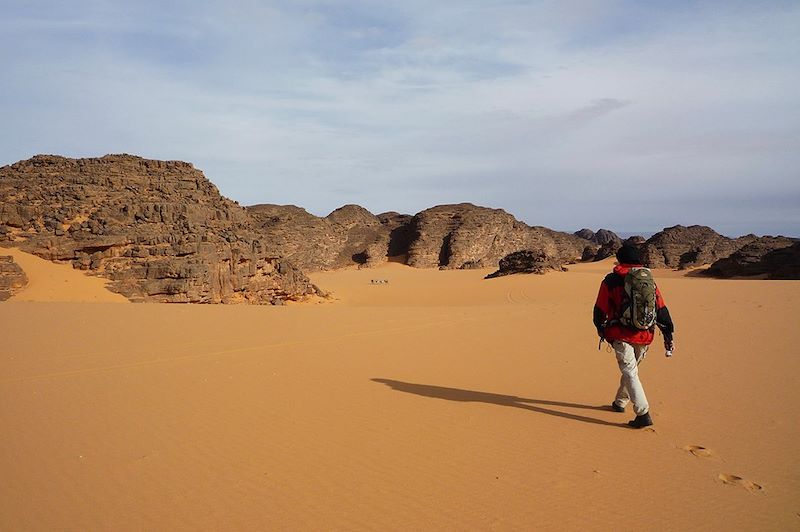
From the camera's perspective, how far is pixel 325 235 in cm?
4400

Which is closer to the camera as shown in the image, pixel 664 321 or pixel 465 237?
pixel 664 321

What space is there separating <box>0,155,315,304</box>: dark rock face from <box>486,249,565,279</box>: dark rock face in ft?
44.6

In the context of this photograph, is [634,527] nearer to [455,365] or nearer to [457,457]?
[457,457]

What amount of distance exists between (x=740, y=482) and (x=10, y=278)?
15.0 meters

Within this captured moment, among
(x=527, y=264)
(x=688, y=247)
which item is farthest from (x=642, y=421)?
(x=688, y=247)

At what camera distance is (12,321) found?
9047 millimetres

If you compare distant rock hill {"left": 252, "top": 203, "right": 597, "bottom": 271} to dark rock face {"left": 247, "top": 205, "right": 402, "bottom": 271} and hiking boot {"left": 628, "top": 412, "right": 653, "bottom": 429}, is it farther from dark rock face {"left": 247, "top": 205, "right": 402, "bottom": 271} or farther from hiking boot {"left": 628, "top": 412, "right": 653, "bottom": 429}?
hiking boot {"left": 628, "top": 412, "right": 653, "bottom": 429}

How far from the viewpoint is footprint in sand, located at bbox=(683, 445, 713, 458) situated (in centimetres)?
396

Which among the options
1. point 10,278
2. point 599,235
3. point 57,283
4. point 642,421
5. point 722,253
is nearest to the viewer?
point 642,421

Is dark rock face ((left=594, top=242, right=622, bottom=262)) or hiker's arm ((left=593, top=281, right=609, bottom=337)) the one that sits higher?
dark rock face ((left=594, top=242, right=622, bottom=262))

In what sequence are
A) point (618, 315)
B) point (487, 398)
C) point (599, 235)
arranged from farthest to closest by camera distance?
point (599, 235), point (487, 398), point (618, 315)

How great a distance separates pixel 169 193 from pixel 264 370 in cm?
1284

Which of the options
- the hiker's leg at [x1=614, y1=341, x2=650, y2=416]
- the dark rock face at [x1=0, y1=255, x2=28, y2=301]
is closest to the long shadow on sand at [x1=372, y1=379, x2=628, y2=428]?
the hiker's leg at [x1=614, y1=341, x2=650, y2=416]

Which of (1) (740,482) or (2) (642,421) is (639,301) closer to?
(2) (642,421)
